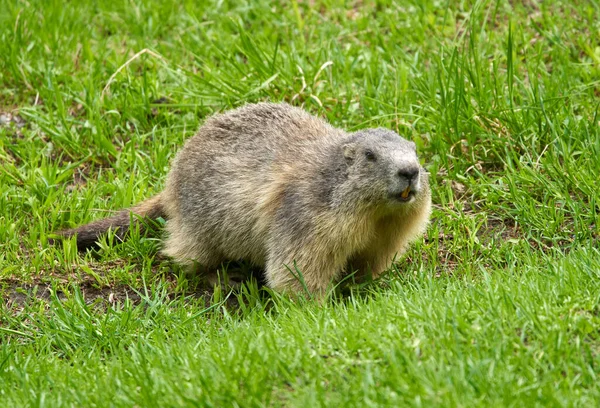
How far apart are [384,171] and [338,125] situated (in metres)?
2.04

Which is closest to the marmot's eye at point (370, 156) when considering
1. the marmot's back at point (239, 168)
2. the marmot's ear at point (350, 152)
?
the marmot's ear at point (350, 152)

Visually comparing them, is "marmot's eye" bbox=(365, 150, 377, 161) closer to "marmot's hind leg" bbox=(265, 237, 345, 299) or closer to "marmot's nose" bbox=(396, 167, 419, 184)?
"marmot's nose" bbox=(396, 167, 419, 184)

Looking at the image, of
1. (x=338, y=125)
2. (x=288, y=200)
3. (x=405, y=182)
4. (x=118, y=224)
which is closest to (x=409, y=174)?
(x=405, y=182)

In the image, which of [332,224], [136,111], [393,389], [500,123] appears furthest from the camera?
[136,111]

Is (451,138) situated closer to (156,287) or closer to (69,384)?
(156,287)

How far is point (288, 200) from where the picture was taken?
5.94m

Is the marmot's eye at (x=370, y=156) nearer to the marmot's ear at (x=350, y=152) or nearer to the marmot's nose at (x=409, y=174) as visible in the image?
the marmot's ear at (x=350, y=152)

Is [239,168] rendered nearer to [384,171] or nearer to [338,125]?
[384,171]

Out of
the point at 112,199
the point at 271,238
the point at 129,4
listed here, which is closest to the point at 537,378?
the point at 271,238

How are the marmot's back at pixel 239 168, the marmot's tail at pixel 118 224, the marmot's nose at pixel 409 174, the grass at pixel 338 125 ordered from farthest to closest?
the marmot's tail at pixel 118 224
the marmot's back at pixel 239 168
the marmot's nose at pixel 409 174
the grass at pixel 338 125

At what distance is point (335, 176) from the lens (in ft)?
19.0

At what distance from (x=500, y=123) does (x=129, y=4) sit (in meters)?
4.00

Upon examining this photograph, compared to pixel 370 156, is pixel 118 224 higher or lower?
lower

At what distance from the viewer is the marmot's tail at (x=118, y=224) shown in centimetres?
661
